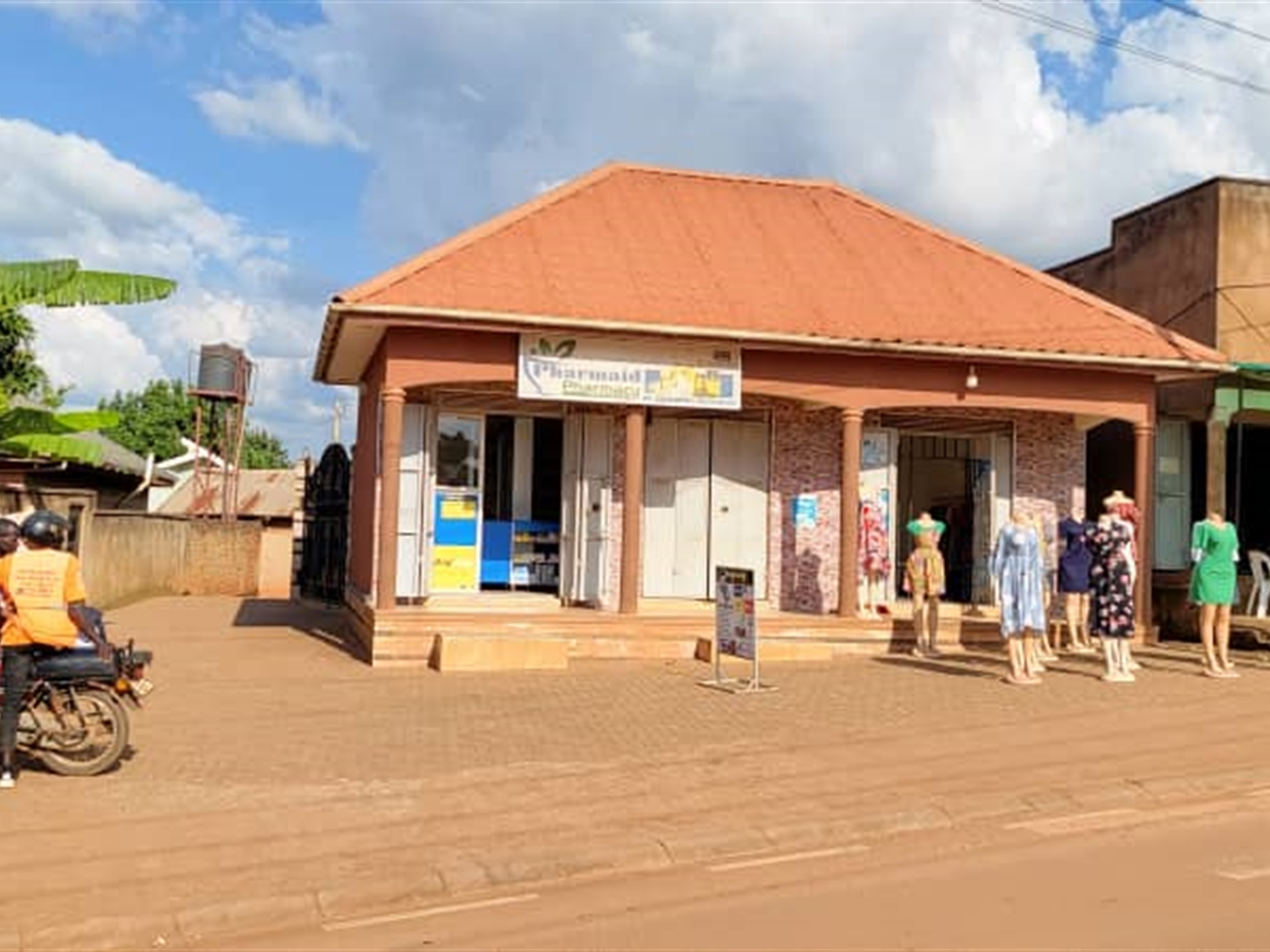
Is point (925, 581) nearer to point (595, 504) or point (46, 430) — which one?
point (595, 504)

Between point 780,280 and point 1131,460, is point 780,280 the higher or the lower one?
the higher one

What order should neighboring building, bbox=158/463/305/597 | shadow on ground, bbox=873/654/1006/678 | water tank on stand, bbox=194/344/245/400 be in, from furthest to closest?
water tank on stand, bbox=194/344/245/400 → neighboring building, bbox=158/463/305/597 → shadow on ground, bbox=873/654/1006/678

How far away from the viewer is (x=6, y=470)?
62.5 ft

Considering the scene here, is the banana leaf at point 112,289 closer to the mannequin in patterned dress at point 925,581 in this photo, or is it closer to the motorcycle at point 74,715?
the motorcycle at point 74,715

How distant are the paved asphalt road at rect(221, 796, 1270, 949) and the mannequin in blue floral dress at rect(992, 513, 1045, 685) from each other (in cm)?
492

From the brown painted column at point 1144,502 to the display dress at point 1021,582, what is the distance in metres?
3.75

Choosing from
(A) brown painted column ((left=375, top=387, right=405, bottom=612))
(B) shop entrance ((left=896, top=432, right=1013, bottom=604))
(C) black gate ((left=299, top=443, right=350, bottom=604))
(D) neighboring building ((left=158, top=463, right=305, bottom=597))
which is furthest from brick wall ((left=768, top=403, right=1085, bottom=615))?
(D) neighboring building ((left=158, top=463, right=305, bottom=597))

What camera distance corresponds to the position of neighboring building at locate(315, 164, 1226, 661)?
1355 cm

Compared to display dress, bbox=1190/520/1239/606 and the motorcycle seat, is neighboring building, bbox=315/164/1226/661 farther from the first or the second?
the motorcycle seat

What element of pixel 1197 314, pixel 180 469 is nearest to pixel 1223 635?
pixel 1197 314

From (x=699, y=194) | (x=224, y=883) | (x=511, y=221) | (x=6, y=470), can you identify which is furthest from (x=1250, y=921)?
(x=6, y=470)

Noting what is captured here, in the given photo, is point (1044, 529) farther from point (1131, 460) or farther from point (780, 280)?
point (780, 280)

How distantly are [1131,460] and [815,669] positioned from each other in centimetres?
750

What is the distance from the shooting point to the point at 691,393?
1395 cm
